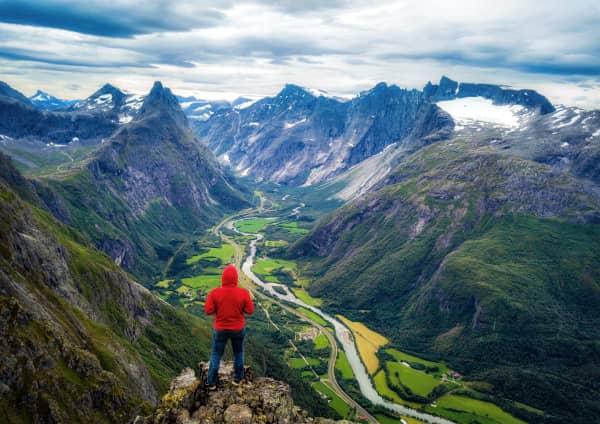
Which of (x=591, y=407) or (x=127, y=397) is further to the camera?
(x=591, y=407)

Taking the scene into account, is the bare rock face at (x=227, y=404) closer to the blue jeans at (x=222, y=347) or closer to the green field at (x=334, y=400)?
the blue jeans at (x=222, y=347)

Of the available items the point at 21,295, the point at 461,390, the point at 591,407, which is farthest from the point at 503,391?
the point at 21,295

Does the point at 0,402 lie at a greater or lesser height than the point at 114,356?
greater

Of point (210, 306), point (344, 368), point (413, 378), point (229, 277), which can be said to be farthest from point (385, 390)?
point (229, 277)

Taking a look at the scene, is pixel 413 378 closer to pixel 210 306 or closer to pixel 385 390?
pixel 385 390

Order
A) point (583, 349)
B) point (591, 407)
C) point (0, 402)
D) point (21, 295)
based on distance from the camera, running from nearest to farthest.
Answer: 1. point (0, 402)
2. point (21, 295)
3. point (591, 407)
4. point (583, 349)

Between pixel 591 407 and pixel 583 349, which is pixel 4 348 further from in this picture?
pixel 583 349
